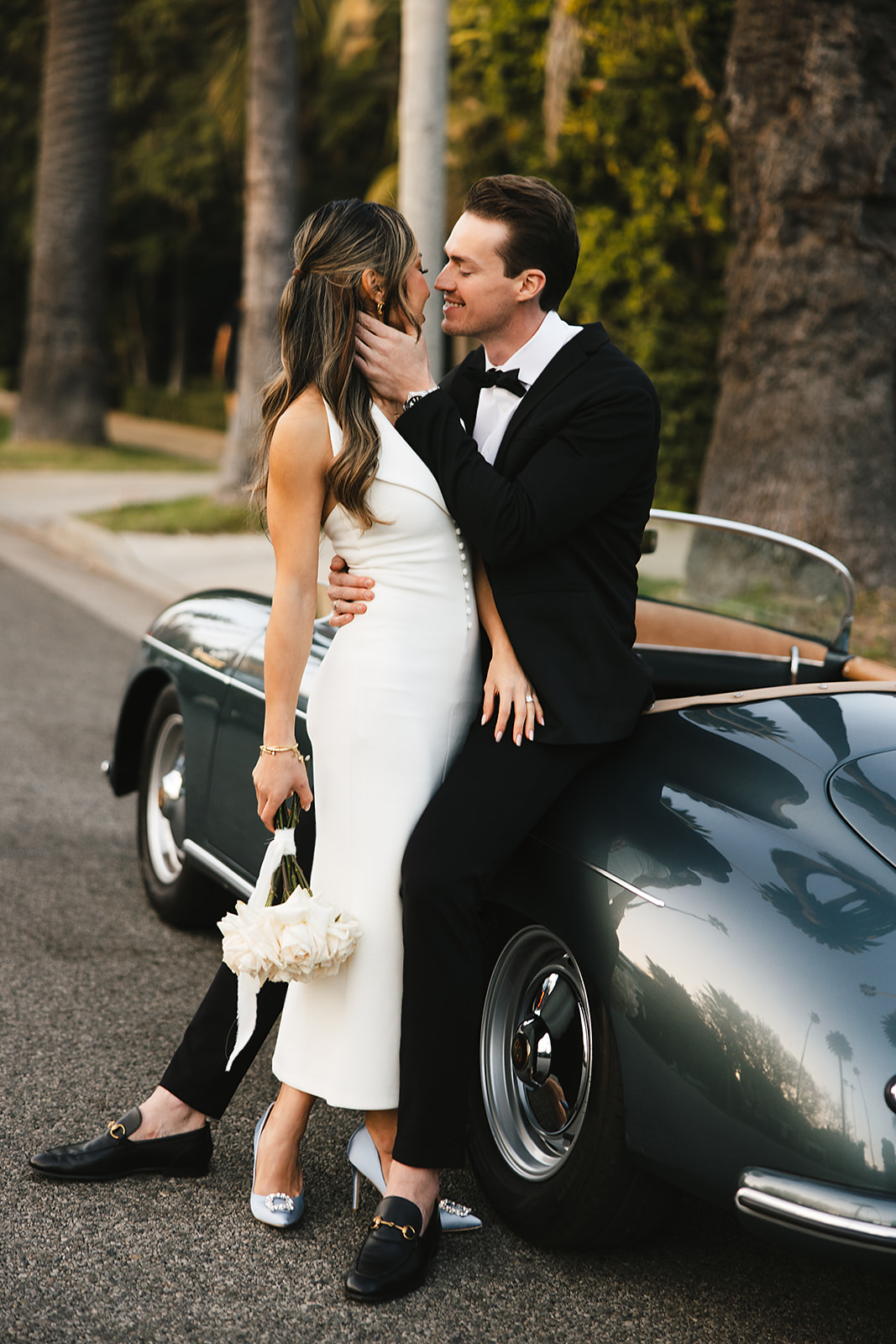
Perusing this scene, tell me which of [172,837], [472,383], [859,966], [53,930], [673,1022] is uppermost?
[472,383]

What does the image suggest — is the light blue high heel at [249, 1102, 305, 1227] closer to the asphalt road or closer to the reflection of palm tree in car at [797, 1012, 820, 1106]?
the asphalt road

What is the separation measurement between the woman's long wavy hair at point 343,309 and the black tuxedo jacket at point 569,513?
4.6 inches

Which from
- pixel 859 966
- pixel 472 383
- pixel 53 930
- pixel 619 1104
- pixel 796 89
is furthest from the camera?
pixel 796 89

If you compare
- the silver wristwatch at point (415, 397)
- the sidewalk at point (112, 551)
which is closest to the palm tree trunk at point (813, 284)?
the sidewalk at point (112, 551)

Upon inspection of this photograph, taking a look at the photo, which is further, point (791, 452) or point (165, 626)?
point (791, 452)

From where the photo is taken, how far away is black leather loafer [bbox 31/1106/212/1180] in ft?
9.38

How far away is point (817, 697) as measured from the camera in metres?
2.89

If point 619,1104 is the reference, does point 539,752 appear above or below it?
above

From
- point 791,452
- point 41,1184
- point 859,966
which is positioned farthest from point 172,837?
point 791,452

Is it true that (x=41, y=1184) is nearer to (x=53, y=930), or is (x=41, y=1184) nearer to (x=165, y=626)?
(x=53, y=930)

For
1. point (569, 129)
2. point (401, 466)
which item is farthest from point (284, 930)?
point (569, 129)

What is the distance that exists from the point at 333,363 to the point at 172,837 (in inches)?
82.0

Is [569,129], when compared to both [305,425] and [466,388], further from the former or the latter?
[305,425]

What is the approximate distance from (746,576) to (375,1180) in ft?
6.62
